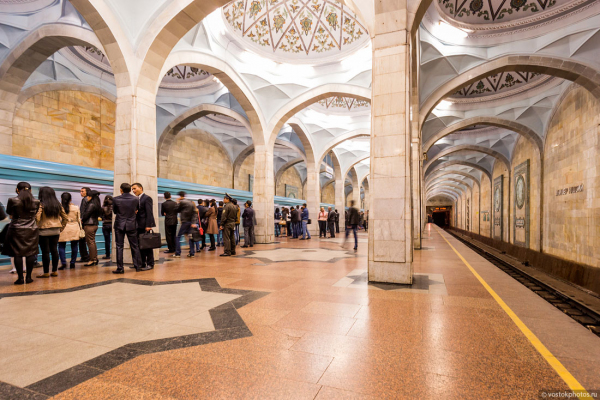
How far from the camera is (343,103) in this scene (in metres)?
18.8

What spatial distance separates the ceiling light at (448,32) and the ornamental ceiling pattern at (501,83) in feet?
14.7

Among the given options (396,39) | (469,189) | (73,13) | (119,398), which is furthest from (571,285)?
(469,189)

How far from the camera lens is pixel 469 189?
33531 mm

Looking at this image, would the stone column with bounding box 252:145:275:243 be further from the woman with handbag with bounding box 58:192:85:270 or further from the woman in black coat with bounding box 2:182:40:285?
the woman in black coat with bounding box 2:182:40:285

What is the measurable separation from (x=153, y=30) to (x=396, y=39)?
17.9ft

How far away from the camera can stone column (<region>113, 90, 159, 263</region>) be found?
22.3 ft

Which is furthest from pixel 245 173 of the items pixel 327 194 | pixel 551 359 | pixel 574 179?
pixel 551 359

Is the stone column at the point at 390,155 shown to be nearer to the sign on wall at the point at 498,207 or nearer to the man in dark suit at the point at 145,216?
the man in dark suit at the point at 145,216

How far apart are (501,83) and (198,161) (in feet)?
54.6

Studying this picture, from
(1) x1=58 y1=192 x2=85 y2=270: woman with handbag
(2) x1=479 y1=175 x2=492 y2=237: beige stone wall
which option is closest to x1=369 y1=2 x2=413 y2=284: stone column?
(1) x1=58 y1=192 x2=85 y2=270: woman with handbag

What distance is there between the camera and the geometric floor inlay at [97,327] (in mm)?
2104

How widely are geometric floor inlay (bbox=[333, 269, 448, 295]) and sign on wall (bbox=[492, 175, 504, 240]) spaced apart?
18.2 meters

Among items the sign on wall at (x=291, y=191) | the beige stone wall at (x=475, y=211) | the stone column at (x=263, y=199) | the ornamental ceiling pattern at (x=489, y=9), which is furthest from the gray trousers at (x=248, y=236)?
the beige stone wall at (x=475, y=211)

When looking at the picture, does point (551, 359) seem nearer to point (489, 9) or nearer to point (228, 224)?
point (228, 224)
